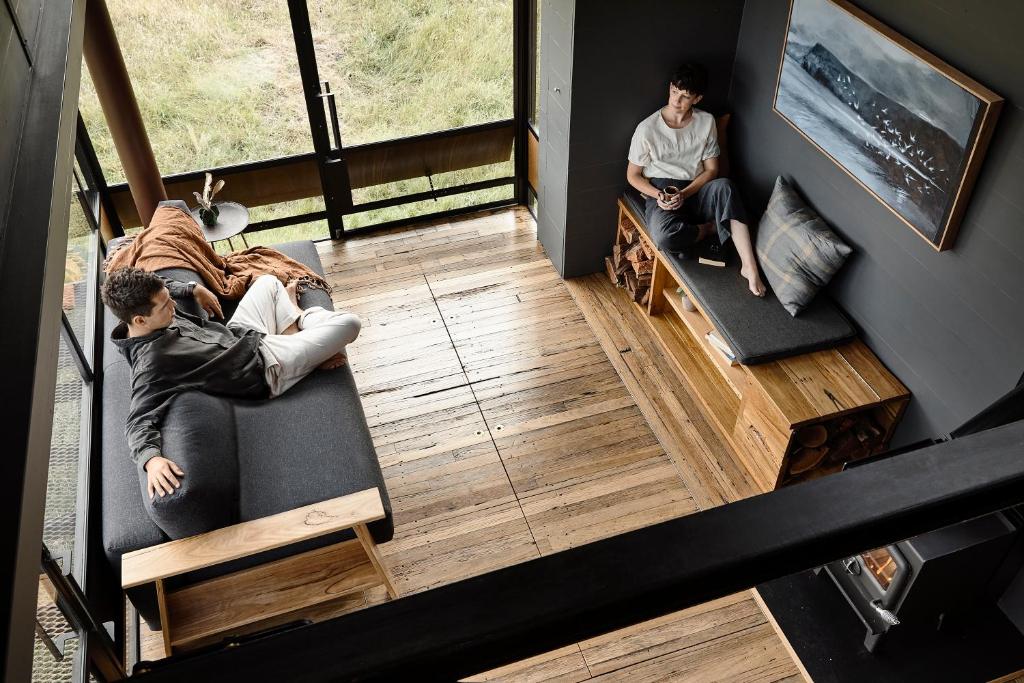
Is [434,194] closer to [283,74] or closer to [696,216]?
[283,74]

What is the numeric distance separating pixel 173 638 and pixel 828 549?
3.00m

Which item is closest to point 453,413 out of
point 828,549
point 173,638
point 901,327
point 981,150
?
point 173,638

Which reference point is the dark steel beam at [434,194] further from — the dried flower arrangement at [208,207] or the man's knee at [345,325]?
the man's knee at [345,325]

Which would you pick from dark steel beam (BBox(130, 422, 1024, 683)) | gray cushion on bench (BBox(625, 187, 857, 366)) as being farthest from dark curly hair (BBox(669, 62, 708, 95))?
dark steel beam (BBox(130, 422, 1024, 683))

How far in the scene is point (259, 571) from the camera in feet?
10.3

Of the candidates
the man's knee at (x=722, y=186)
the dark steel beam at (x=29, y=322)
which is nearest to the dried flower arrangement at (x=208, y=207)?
the man's knee at (x=722, y=186)

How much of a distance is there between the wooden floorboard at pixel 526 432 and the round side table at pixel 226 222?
646 mm

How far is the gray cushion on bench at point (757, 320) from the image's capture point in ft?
12.1

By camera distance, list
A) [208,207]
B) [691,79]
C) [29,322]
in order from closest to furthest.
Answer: [29,322] < [691,79] < [208,207]

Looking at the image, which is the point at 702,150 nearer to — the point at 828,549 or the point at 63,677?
the point at 63,677

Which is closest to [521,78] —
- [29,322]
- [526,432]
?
[526,432]

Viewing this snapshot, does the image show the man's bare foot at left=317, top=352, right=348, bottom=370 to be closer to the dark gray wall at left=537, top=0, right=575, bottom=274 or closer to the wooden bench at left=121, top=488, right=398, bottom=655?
the wooden bench at left=121, top=488, right=398, bottom=655

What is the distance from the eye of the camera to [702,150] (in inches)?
168

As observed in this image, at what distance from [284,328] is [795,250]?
2274mm
